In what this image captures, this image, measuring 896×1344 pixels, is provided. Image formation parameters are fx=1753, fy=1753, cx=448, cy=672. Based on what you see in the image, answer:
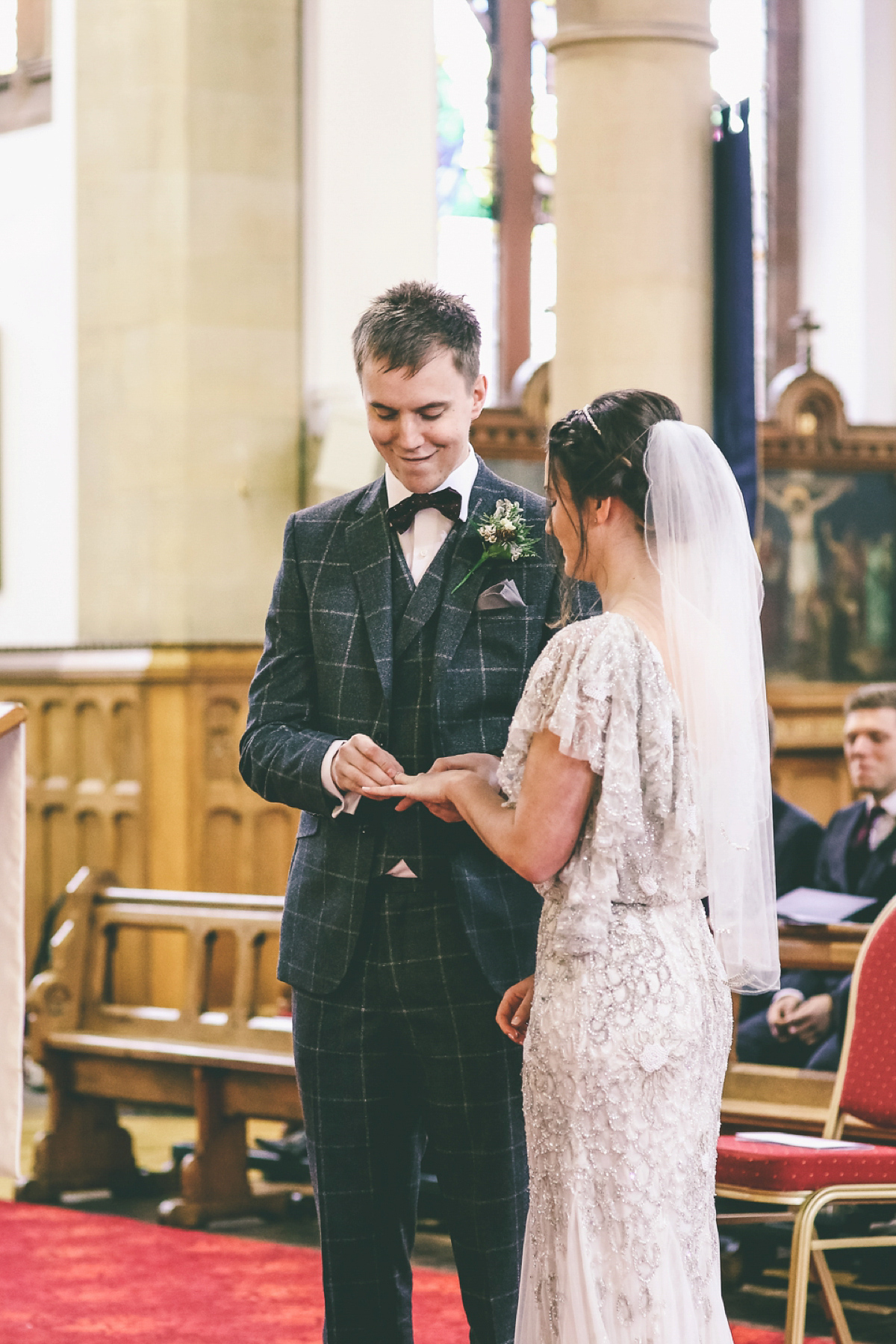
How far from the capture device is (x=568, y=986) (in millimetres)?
2271

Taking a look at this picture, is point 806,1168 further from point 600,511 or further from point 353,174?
point 353,174

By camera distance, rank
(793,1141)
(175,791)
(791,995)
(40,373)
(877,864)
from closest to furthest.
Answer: (793,1141) < (791,995) < (877,864) < (175,791) < (40,373)

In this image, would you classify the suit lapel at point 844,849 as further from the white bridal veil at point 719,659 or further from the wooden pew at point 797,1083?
the white bridal veil at point 719,659

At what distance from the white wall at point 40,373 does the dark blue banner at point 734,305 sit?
11.1ft

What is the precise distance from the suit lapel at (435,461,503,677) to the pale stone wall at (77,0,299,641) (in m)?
5.51

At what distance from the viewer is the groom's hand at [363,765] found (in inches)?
92.5

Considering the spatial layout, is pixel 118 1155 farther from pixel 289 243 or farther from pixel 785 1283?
pixel 289 243

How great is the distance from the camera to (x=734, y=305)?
6.26m

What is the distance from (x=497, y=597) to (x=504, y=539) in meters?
0.08

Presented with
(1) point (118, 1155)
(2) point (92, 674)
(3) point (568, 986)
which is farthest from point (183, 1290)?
(2) point (92, 674)

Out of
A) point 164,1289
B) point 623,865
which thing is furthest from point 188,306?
point 623,865

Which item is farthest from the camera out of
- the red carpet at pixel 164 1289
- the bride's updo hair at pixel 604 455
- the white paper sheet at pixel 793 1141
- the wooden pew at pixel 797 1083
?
the wooden pew at pixel 797 1083

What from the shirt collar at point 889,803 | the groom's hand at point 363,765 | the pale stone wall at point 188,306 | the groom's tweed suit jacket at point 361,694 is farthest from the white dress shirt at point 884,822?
the pale stone wall at point 188,306

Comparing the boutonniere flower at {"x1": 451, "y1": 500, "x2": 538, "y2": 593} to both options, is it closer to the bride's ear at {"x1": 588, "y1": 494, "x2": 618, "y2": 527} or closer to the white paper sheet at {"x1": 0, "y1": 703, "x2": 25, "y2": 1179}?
the bride's ear at {"x1": 588, "y1": 494, "x2": 618, "y2": 527}
